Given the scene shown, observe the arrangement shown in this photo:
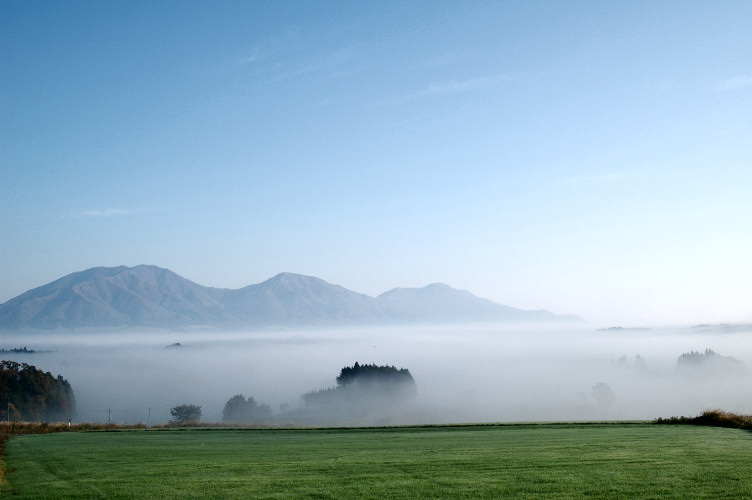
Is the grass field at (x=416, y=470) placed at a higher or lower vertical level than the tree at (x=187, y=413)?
higher

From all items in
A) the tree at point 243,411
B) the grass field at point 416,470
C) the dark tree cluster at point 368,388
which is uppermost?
the grass field at point 416,470

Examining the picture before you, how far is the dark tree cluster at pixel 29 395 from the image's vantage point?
12825cm

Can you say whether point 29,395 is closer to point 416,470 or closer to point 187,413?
point 187,413

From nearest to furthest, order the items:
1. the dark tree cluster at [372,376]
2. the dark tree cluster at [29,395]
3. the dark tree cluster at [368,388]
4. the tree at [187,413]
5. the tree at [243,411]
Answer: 1. the dark tree cluster at [29,395]
2. the tree at [187,413]
3. the dark tree cluster at [368,388]
4. the dark tree cluster at [372,376]
5. the tree at [243,411]

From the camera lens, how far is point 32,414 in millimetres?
133875

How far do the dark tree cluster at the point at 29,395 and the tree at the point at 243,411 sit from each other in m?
50.4

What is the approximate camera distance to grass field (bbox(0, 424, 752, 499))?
16031 millimetres

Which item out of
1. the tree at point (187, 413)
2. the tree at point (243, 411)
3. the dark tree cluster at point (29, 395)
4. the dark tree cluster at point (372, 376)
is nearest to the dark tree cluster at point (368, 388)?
the dark tree cluster at point (372, 376)

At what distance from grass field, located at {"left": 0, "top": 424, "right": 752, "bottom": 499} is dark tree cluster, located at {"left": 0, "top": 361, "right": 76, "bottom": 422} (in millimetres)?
116089

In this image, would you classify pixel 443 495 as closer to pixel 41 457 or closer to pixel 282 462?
pixel 282 462

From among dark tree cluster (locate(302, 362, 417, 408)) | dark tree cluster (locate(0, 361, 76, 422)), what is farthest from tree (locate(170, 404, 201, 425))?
dark tree cluster (locate(302, 362, 417, 408))

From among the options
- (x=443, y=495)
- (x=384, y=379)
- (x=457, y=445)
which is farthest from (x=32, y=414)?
(x=443, y=495)

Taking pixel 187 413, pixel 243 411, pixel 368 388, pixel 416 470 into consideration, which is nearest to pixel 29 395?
pixel 187 413

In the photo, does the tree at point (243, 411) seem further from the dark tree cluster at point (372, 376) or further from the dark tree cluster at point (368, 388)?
the dark tree cluster at point (372, 376)
